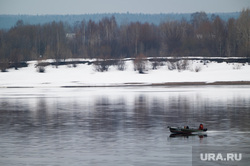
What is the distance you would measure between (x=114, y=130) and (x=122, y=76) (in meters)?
46.7

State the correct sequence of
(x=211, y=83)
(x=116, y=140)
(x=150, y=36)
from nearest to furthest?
Result: 1. (x=116, y=140)
2. (x=211, y=83)
3. (x=150, y=36)

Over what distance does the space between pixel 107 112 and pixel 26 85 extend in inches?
1354

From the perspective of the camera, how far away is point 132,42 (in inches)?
4104

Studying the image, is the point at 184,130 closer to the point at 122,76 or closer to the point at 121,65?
the point at 122,76

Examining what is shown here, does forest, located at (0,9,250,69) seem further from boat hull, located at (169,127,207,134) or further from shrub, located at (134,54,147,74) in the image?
boat hull, located at (169,127,207,134)

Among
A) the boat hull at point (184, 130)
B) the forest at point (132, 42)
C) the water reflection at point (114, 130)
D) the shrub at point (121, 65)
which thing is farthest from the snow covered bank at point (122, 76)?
the boat hull at point (184, 130)

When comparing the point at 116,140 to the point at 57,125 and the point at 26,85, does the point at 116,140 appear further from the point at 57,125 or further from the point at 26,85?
the point at 26,85

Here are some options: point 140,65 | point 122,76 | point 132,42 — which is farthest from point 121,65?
point 132,42

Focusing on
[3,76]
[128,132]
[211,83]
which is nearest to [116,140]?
[128,132]

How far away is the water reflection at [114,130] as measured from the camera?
17.2 m

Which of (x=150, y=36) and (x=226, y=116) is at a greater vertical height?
(x=150, y=36)

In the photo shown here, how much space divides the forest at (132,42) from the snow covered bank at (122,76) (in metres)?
A: 6.21

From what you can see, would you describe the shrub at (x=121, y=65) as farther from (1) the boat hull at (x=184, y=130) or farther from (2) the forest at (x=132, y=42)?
(1) the boat hull at (x=184, y=130)

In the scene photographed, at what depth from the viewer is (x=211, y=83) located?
61.0m
